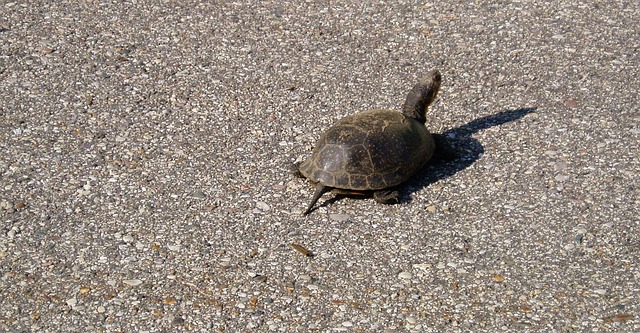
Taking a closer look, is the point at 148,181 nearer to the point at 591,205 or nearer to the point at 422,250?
the point at 422,250

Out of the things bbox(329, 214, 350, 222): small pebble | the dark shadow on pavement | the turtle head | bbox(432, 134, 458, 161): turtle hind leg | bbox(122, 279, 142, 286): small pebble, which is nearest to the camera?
bbox(122, 279, 142, 286): small pebble

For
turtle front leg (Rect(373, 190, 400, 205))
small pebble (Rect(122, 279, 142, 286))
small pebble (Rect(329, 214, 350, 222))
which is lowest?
small pebble (Rect(122, 279, 142, 286))

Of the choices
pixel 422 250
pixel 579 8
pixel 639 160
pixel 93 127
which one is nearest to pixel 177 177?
pixel 93 127

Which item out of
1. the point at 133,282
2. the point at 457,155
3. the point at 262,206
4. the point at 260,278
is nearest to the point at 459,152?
the point at 457,155

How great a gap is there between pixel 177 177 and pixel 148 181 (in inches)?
7.4

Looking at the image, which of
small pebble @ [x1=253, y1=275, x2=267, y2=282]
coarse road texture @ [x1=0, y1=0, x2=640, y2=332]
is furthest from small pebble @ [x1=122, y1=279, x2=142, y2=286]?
small pebble @ [x1=253, y1=275, x2=267, y2=282]

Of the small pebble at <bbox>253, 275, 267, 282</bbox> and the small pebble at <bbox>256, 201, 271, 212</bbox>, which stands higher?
the small pebble at <bbox>253, 275, 267, 282</bbox>

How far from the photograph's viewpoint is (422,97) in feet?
19.8

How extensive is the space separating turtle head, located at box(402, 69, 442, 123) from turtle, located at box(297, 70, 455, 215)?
1.11ft

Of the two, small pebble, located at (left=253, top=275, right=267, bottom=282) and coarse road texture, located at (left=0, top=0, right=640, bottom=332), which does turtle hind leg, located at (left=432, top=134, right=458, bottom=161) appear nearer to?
coarse road texture, located at (left=0, top=0, right=640, bottom=332)

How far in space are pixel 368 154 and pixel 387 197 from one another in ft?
0.96

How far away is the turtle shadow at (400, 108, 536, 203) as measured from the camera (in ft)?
18.3

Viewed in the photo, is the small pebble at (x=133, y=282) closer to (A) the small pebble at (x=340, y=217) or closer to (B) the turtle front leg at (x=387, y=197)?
(A) the small pebble at (x=340, y=217)

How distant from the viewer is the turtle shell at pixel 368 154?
5.30m
